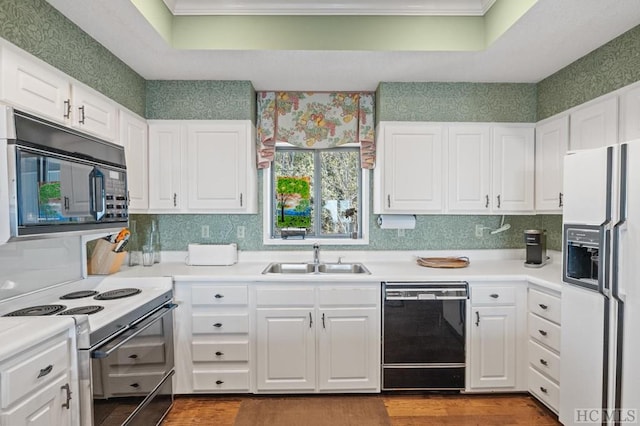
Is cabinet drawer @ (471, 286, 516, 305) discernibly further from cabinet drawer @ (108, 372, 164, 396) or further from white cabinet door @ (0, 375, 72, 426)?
white cabinet door @ (0, 375, 72, 426)

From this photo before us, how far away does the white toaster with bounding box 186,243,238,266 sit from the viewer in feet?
9.68

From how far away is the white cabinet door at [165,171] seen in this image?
114 inches

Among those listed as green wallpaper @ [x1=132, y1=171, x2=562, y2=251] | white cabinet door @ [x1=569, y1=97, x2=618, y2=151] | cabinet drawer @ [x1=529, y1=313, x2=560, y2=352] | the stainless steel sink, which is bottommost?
cabinet drawer @ [x1=529, y1=313, x2=560, y2=352]

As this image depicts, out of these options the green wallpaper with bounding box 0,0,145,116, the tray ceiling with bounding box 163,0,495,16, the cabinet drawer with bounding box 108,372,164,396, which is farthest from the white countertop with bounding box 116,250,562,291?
the tray ceiling with bounding box 163,0,495,16

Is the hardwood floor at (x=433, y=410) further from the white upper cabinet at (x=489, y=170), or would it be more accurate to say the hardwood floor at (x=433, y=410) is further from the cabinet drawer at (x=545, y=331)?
the white upper cabinet at (x=489, y=170)

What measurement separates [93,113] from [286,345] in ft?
6.43

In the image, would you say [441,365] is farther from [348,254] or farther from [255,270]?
[255,270]

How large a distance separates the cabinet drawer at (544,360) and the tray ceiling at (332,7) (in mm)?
2263

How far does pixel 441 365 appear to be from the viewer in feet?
8.51

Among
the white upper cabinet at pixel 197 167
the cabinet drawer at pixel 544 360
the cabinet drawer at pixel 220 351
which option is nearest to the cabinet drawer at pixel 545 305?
the cabinet drawer at pixel 544 360

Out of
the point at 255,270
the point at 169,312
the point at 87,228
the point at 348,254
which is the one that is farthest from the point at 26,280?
Result: the point at 348,254

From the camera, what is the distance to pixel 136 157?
272 cm

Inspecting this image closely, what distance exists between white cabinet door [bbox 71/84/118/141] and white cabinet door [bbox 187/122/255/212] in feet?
1.99

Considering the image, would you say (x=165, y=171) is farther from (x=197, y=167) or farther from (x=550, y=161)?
(x=550, y=161)
